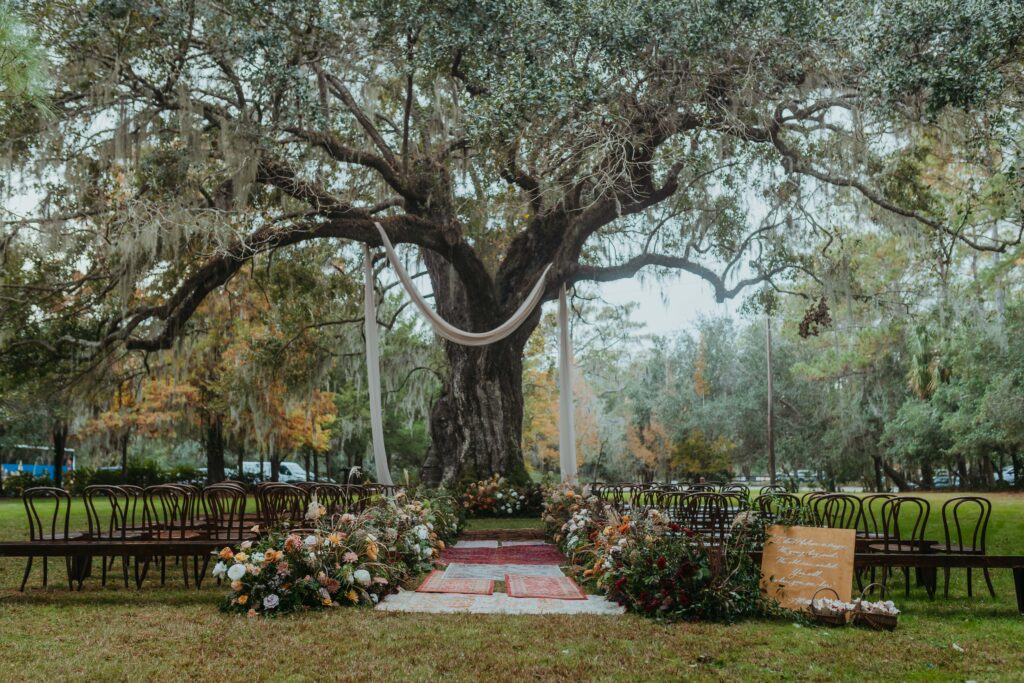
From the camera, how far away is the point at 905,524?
11.3 meters

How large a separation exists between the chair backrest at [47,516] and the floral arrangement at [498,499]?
17.5 feet

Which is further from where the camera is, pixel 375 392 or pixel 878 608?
pixel 375 392

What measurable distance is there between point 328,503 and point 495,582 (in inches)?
71.3

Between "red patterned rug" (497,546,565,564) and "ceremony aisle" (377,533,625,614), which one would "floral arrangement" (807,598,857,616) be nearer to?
"ceremony aisle" (377,533,625,614)

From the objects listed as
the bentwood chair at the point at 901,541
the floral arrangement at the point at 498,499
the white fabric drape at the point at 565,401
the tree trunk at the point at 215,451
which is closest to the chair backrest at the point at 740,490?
the bentwood chair at the point at 901,541

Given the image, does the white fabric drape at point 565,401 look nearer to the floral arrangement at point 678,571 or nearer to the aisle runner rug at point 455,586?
the aisle runner rug at point 455,586

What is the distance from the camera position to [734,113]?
9.51 metres

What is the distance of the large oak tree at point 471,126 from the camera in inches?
352

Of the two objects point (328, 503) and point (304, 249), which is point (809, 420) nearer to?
point (304, 249)

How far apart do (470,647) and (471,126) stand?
6693 millimetres

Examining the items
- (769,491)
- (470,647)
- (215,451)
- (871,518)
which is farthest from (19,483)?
(470,647)

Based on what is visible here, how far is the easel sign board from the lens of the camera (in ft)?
17.0

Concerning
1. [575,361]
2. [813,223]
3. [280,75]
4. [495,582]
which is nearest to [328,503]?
[495,582]

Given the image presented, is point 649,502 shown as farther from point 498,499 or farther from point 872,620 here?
point 498,499
